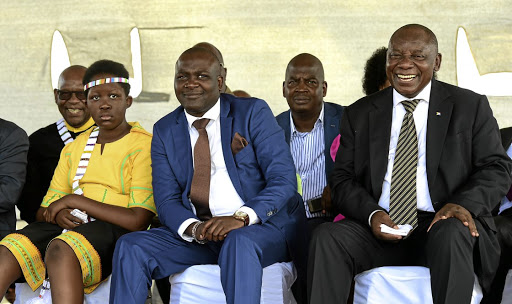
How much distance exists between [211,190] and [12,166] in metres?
1.22

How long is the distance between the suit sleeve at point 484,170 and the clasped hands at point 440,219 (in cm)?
5

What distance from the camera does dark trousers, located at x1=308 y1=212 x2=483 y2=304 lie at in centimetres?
303

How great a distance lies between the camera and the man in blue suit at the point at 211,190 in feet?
11.1

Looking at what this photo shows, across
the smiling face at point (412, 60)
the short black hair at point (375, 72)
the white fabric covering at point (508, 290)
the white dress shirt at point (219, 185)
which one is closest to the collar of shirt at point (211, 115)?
the white dress shirt at point (219, 185)

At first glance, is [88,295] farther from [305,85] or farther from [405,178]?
[305,85]

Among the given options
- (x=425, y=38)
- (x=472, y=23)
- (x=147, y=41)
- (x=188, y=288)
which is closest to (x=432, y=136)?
(x=425, y=38)

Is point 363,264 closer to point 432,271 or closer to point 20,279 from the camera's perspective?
point 432,271

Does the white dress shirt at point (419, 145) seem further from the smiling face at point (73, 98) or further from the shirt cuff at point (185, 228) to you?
the smiling face at point (73, 98)

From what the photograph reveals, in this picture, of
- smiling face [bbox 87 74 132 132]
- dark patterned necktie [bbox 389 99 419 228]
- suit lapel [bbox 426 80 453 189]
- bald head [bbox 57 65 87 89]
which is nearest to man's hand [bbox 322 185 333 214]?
dark patterned necktie [bbox 389 99 419 228]

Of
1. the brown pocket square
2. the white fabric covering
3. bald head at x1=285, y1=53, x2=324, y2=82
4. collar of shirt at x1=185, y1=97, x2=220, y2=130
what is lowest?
the white fabric covering

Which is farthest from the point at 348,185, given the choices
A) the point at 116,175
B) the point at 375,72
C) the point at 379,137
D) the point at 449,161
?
the point at 375,72

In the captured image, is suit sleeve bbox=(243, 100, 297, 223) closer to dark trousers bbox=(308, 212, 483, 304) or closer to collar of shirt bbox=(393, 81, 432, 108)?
dark trousers bbox=(308, 212, 483, 304)

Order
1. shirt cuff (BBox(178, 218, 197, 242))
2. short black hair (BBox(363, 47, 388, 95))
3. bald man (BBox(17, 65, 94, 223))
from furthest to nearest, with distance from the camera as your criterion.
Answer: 1. short black hair (BBox(363, 47, 388, 95))
2. bald man (BBox(17, 65, 94, 223))
3. shirt cuff (BBox(178, 218, 197, 242))

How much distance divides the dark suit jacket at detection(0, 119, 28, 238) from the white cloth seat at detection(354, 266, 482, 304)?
2.03 m
